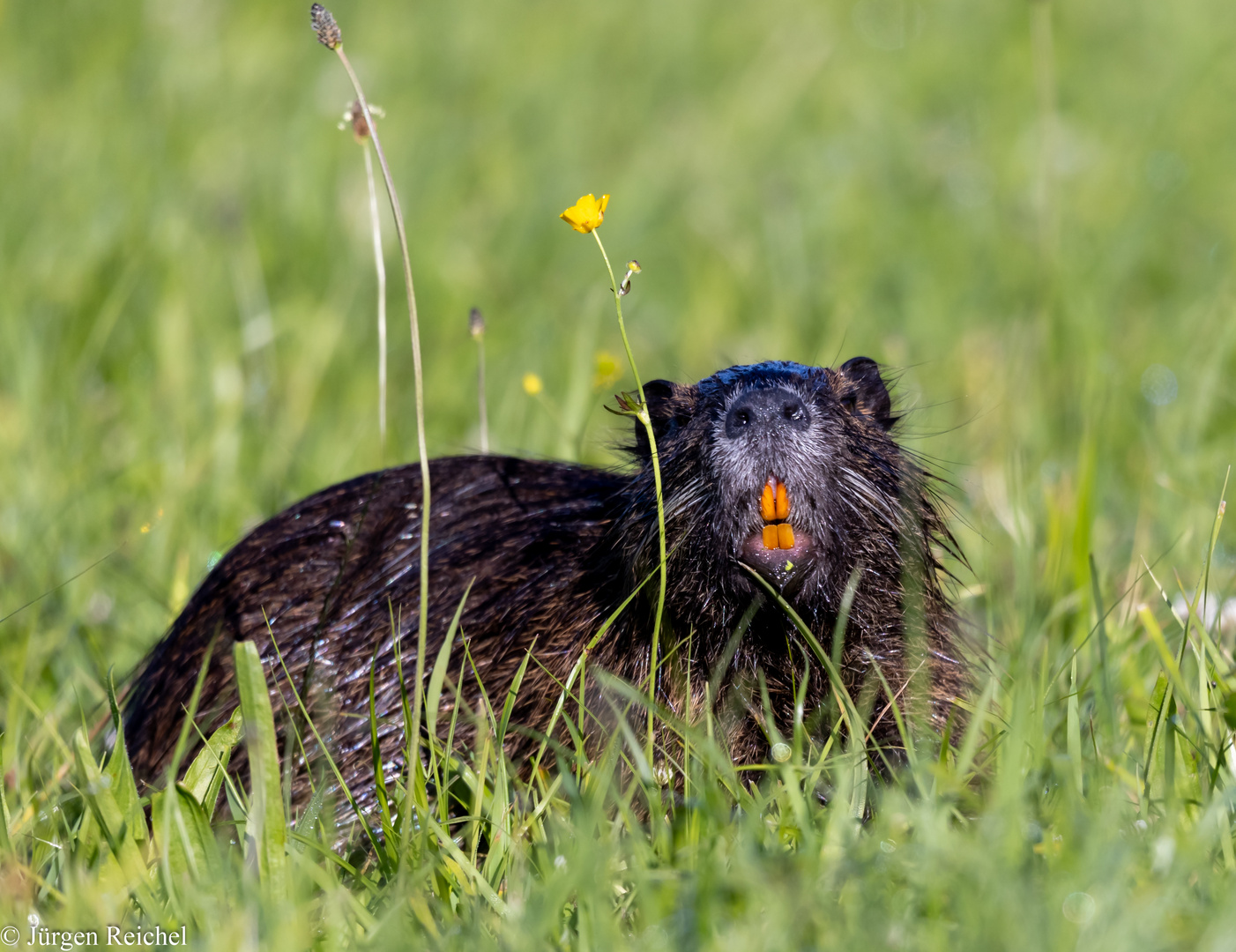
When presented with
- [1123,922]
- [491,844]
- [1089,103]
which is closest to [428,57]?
[1089,103]

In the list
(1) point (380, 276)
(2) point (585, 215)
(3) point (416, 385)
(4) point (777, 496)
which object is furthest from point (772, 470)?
(1) point (380, 276)

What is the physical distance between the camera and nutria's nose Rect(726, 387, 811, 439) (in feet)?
9.28

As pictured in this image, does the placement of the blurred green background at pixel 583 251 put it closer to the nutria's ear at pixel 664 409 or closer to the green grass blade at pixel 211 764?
the nutria's ear at pixel 664 409

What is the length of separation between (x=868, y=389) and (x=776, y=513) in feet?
2.27

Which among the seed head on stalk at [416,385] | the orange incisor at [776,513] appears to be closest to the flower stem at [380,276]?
the seed head on stalk at [416,385]

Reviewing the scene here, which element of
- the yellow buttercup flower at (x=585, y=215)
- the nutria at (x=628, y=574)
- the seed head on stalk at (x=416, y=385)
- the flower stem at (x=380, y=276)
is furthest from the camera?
the nutria at (x=628, y=574)

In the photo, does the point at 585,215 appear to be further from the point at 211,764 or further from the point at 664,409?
the point at 211,764

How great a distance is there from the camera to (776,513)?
2.84 metres

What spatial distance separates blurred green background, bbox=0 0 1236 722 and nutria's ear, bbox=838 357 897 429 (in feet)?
1.80

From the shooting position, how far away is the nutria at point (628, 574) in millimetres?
2900

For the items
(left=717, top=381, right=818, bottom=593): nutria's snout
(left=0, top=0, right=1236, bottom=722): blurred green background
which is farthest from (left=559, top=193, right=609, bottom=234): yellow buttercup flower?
(left=0, top=0, right=1236, bottom=722): blurred green background

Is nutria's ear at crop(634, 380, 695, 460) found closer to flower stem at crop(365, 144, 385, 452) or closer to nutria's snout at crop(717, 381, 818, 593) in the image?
nutria's snout at crop(717, 381, 818, 593)

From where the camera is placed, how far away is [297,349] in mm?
6555

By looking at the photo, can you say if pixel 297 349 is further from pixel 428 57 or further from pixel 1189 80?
pixel 1189 80
